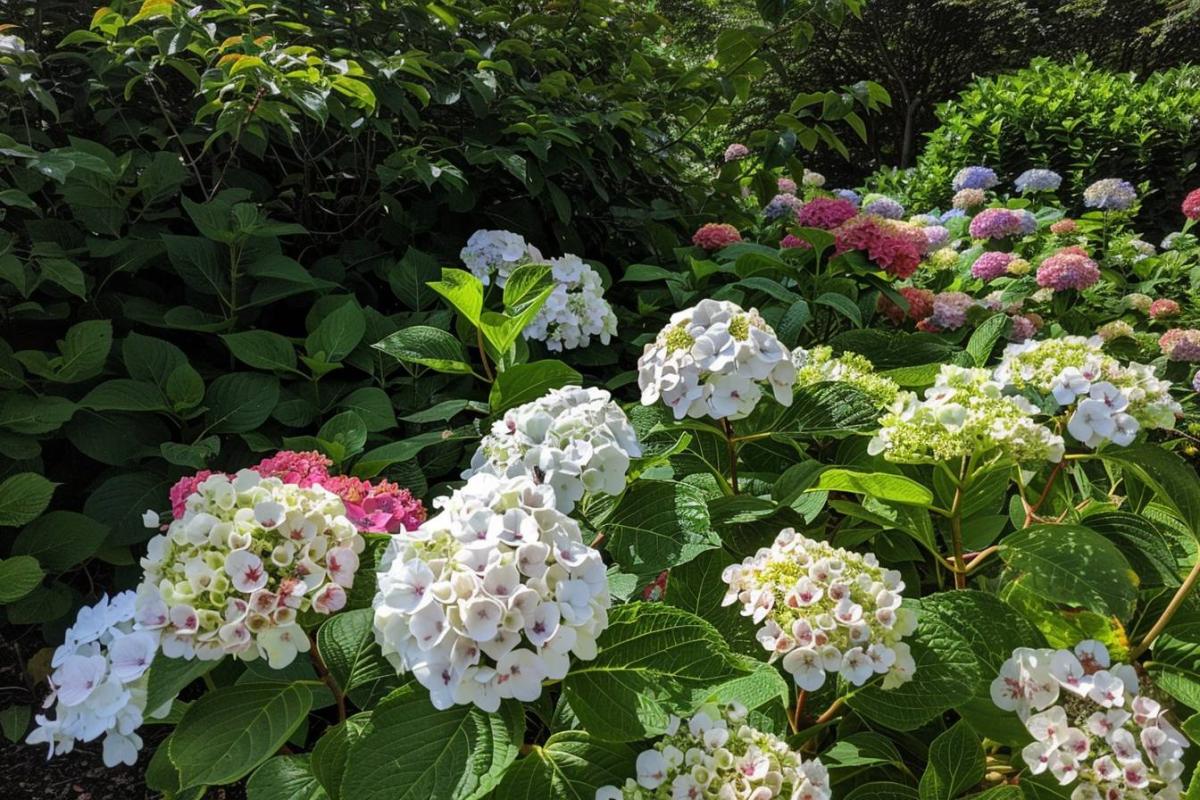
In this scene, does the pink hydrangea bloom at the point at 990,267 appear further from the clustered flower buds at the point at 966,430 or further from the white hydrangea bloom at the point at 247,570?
the white hydrangea bloom at the point at 247,570

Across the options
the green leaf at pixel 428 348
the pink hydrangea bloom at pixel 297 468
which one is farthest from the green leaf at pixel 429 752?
the green leaf at pixel 428 348

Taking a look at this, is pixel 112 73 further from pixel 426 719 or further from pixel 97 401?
pixel 426 719

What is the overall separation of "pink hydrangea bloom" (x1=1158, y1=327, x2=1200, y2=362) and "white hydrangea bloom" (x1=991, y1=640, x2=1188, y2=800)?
196cm

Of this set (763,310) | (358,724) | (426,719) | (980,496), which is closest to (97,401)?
(358,724)

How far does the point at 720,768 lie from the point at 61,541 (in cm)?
123

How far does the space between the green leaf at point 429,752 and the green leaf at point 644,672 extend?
0.26 feet

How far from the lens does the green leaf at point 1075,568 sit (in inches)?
35.9

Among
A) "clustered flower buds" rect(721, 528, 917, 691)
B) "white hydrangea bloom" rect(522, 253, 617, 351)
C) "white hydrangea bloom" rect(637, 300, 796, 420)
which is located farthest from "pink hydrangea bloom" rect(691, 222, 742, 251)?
"clustered flower buds" rect(721, 528, 917, 691)

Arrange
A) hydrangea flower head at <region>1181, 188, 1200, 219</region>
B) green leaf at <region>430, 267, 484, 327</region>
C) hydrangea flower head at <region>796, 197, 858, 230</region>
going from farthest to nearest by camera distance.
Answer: hydrangea flower head at <region>1181, 188, 1200, 219</region>
hydrangea flower head at <region>796, 197, 858, 230</region>
green leaf at <region>430, 267, 484, 327</region>

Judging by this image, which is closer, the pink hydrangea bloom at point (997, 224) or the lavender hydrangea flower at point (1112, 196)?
the pink hydrangea bloom at point (997, 224)

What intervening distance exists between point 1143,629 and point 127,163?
2.06 meters

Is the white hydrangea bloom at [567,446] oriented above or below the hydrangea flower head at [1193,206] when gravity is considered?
above

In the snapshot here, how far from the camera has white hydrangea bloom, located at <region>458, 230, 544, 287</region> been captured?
2020 mm

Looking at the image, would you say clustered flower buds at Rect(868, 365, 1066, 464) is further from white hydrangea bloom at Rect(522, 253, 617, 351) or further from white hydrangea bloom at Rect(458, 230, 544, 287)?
white hydrangea bloom at Rect(458, 230, 544, 287)
